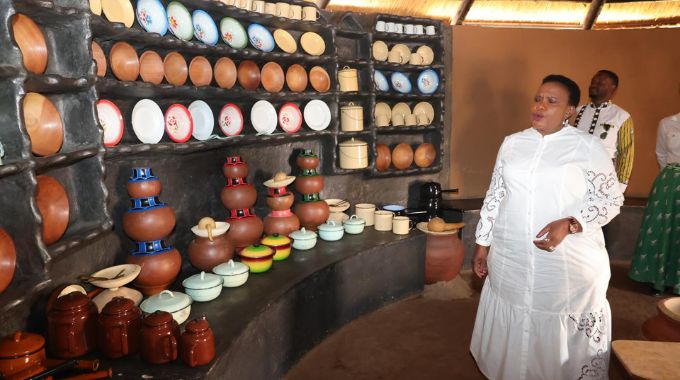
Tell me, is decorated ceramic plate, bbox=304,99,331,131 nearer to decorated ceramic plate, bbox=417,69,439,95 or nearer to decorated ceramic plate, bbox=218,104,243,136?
decorated ceramic plate, bbox=218,104,243,136

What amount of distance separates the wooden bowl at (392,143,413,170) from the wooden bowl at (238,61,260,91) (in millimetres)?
1714

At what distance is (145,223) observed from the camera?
229 cm

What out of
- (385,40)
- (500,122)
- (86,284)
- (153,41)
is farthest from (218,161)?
(500,122)

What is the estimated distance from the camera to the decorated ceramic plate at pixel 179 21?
2660 millimetres

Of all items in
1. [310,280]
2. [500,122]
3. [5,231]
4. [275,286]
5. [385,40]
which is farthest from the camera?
[500,122]

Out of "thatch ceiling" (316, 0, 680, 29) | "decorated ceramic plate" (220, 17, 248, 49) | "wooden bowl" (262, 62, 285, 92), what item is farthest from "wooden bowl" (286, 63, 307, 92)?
"thatch ceiling" (316, 0, 680, 29)

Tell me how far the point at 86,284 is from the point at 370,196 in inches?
108

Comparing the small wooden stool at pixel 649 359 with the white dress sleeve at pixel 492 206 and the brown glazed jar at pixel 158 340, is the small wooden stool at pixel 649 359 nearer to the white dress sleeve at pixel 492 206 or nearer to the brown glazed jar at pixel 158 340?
the white dress sleeve at pixel 492 206

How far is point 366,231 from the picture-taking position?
12.7ft

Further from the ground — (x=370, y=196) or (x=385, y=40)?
(x=385, y=40)

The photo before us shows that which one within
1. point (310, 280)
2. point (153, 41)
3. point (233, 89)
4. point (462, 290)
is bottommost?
point (462, 290)

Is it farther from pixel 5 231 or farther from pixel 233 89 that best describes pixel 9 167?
pixel 233 89

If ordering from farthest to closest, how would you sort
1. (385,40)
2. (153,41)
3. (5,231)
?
1. (385,40)
2. (153,41)
3. (5,231)

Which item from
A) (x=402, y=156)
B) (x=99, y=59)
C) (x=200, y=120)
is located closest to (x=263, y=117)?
(x=200, y=120)
